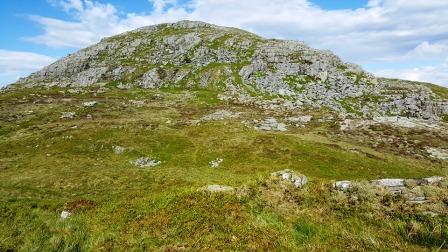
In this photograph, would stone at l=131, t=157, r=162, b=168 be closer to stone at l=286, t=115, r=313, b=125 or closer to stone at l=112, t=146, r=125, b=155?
stone at l=112, t=146, r=125, b=155

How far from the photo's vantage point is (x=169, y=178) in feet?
148

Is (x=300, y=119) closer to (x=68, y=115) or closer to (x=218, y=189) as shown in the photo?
(x=68, y=115)

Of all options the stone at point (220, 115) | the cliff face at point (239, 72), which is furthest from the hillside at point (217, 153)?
the stone at point (220, 115)

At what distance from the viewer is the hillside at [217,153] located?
1520cm

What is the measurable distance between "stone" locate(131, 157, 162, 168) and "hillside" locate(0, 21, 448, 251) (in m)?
0.27

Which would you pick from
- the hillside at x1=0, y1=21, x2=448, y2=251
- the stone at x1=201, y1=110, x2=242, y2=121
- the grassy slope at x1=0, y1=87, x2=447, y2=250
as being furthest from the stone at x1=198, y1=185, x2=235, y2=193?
the stone at x1=201, y1=110, x2=242, y2=121

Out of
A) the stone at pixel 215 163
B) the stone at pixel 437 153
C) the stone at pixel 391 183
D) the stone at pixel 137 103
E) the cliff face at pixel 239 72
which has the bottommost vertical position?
the stone at pixel 215 163

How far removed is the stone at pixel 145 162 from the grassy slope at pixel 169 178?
1206 millimetres

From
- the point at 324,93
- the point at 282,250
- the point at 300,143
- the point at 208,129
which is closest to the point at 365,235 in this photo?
the point at 282,250

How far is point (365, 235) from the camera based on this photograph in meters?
14.0

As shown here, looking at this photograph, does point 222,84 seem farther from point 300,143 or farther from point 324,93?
point 300,143

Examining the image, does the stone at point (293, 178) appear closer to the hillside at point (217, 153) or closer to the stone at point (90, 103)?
the hillside at point (217, 153)

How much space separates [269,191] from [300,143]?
42.4m

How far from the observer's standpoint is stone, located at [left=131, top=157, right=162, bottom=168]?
53000 mm
